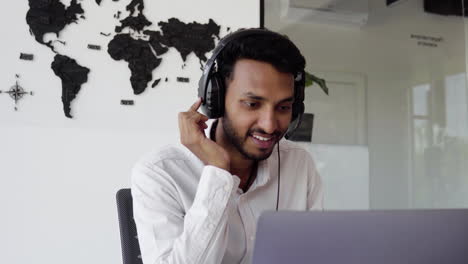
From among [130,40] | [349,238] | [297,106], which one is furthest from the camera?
[130,40]

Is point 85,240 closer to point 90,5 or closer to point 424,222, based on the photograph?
point 90,5

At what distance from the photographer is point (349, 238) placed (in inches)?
20.7

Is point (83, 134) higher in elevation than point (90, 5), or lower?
lower

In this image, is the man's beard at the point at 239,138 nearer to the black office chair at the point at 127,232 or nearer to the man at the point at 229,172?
the man at the point at 229,172

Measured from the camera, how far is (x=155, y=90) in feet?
7.78

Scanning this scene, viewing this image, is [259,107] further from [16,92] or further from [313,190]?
[16,92]

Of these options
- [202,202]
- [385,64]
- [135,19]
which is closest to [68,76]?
[135,19]

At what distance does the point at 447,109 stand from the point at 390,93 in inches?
20.7

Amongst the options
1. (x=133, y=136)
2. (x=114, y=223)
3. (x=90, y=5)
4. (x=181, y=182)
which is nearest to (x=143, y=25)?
(x=90, y=5)

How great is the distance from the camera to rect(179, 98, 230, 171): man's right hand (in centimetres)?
103

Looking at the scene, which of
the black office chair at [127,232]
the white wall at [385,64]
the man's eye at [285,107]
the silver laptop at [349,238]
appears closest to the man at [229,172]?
the man's eye at [285,107]

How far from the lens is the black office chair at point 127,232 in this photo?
117 cm

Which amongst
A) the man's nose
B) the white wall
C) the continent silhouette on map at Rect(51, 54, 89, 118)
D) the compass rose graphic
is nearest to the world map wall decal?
the continent silhouette on map at Rect(51, 54, 89, 118)

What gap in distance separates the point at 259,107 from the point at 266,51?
A: 14 cm
